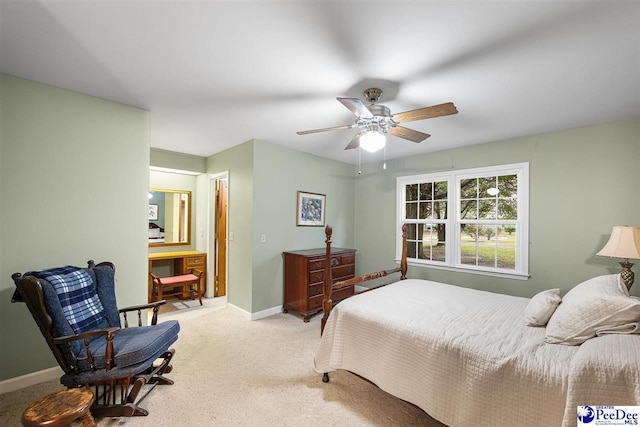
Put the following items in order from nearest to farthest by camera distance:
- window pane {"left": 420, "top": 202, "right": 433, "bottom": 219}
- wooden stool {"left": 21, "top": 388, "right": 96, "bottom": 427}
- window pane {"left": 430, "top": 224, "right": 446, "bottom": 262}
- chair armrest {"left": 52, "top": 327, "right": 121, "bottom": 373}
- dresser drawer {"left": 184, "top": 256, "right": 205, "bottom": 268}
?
wooden stool {"left": 21, "top": 388, "right": 96, "bottom": 427} < chair armrest {"left": 52, "top": 327, "right": 121, "bottom": 373} < window pane {"left": 430, "top": 224, "right": 446, "bottom": 262} < window pane {"left": 420, "top": 202, "right": 433, "bottom": 219} < dresser drawer {"left": 184, "top": 256, "right": 205, "bottom": 268}

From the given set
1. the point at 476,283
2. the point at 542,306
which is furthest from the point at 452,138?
the point at 542,306

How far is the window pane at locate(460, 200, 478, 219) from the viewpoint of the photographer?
13.0 feet

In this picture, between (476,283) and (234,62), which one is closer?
(234,62)

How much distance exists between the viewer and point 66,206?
7.82 ft

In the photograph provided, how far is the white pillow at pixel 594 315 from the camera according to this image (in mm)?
1507

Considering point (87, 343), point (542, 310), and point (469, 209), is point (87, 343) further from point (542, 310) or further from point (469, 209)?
point (469, 209)

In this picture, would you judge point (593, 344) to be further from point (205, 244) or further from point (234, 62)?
point (205, 244)

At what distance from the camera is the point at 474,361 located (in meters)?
1.56

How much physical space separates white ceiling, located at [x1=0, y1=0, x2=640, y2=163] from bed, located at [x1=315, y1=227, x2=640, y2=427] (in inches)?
60.6

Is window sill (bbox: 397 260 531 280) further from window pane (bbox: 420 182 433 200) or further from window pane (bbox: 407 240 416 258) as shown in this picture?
window pane (bbox: 420 182 433 200)

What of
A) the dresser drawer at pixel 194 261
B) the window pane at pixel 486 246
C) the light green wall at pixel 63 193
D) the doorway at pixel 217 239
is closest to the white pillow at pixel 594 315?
the window pane at pixel 486 246

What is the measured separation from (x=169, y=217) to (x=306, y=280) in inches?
111

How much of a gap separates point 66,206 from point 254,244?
1961 millimetres

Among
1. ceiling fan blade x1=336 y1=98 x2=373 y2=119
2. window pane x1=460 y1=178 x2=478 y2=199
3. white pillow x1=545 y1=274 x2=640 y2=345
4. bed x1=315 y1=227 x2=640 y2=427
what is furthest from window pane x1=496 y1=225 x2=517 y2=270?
ceiling fan blade x1=336 y1=98 x2=373 y2=119
